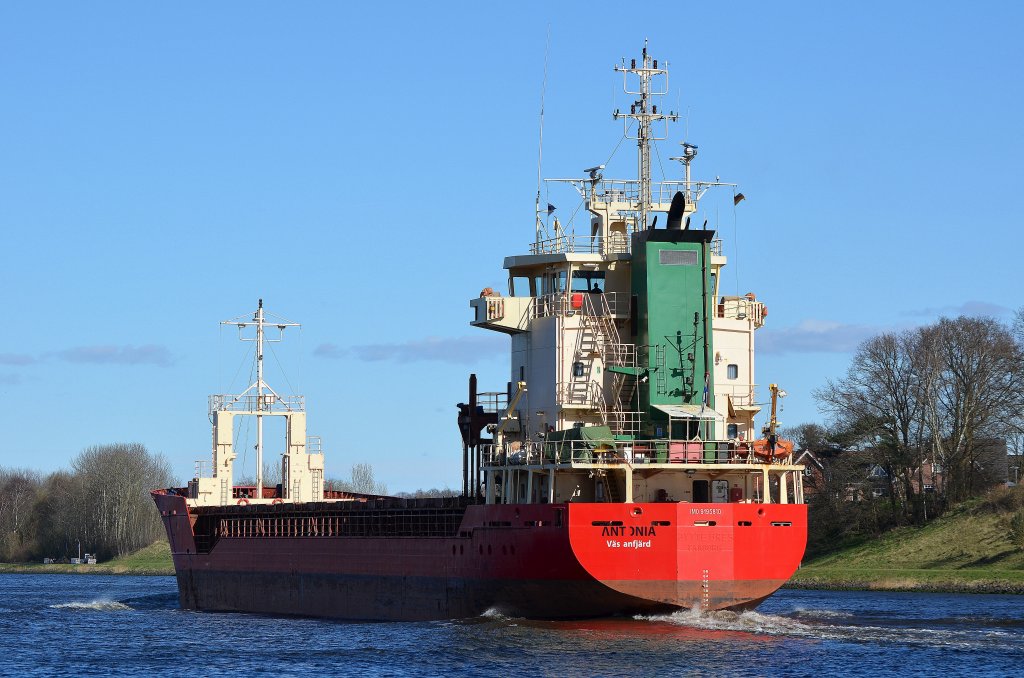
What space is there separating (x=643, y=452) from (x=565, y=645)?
589cm

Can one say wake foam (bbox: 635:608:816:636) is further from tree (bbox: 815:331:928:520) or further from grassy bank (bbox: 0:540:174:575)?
grassy bank (bbox: 0:540:174:575)

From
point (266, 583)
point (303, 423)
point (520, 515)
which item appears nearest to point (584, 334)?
point (520, 515)

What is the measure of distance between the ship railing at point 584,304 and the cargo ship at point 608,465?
0.05 meters

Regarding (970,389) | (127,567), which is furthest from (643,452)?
(127,567)

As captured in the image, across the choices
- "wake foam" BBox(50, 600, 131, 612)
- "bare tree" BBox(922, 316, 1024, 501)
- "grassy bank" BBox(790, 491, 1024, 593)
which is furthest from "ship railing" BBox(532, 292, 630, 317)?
"bare tree" BBox(922, 316, 1024, 501)

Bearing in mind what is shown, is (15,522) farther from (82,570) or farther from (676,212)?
(676,212)

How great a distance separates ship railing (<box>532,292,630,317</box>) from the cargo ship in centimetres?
5

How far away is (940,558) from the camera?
199 ft

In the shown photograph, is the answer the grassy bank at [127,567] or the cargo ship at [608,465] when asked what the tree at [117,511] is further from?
the cargo ship at [608,465]

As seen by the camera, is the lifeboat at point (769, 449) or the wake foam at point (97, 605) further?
the wake foam at point (97, 605)

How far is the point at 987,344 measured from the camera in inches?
2648

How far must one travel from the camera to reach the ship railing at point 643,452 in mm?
36831

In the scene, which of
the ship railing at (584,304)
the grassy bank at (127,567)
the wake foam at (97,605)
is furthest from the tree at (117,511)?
the ship railing at (584,304)

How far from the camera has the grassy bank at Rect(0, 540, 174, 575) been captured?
97269 mm
